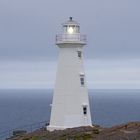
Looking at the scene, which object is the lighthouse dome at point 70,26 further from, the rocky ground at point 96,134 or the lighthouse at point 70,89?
the rocky ground at point 96,134

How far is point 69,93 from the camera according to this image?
33.2m

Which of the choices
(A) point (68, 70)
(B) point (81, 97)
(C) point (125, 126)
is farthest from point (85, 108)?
(C) point (125, 126)

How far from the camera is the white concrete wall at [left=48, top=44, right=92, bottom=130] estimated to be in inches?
1299

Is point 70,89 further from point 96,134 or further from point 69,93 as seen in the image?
point 96,134

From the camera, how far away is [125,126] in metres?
28.7

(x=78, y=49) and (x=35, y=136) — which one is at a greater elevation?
(x=78, y=49)

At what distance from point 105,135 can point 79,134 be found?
6.04 ft

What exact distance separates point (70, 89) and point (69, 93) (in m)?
0.28

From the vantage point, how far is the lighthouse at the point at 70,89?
33.0 m

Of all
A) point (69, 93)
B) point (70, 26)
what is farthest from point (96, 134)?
point (70, 26)

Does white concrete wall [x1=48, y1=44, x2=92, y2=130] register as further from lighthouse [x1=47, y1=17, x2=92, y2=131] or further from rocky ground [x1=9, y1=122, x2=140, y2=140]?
rocky ground [x1=9, y1=122, x2=140, y2=140]

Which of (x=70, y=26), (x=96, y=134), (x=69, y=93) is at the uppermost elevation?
(x=70, y=26)

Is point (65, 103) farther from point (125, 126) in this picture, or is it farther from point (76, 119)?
point (125, 126)

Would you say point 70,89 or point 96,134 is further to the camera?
point 70,89
